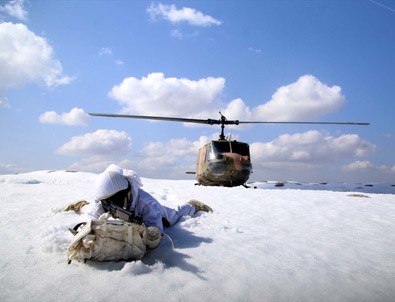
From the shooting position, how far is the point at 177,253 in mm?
2559

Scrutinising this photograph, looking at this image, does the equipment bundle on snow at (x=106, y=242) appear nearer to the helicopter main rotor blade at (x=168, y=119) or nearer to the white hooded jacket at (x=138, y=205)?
the white hooded jacket at (x=138, y=205)

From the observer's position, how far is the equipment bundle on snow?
214cm

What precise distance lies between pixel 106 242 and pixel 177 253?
0.69m

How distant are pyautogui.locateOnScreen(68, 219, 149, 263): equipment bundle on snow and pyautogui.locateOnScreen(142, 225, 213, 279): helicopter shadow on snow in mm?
208

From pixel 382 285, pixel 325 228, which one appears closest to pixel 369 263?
pixel 382 285

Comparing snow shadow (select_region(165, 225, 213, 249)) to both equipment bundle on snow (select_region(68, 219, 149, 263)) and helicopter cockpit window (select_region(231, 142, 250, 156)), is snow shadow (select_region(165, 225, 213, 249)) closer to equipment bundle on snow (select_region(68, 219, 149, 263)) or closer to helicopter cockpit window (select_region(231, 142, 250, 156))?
equipment bundle on snow (select_region(68, 219, 149, 263))

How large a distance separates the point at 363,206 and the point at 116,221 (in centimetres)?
618

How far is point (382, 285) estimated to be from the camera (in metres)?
2.18

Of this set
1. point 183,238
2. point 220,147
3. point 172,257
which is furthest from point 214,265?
point 220,147

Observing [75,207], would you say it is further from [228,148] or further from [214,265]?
[228,148]

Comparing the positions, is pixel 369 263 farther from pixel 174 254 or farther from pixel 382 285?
pixel 174 254

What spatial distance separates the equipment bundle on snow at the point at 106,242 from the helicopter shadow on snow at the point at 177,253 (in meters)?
0.21

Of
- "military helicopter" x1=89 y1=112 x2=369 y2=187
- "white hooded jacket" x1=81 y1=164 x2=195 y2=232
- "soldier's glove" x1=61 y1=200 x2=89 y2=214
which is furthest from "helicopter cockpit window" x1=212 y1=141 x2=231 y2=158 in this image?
"white hooded jacket" x1=81 y1=164 x2=195 y2=232

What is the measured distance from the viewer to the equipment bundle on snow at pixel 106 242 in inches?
84.1
